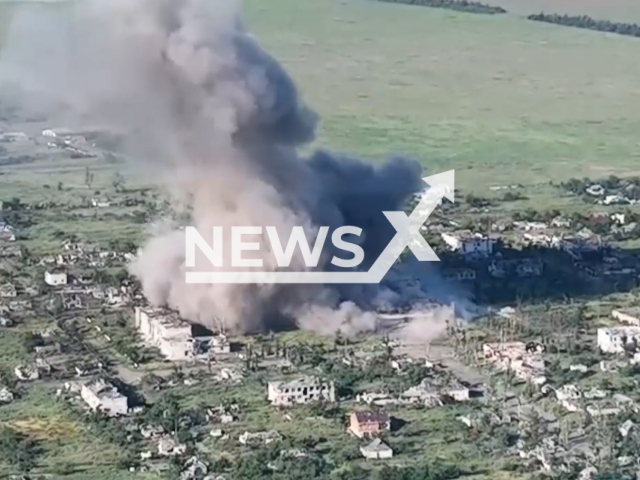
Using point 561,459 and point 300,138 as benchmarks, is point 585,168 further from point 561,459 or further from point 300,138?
point 561,459

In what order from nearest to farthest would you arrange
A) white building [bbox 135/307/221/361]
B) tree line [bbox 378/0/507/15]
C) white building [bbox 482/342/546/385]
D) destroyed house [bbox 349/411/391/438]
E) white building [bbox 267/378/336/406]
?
destroyed house [bbox 349/411/391/438], white building [bbox 267/378/336/406], white building [bbox 482/342/546/385], white building [bbox 135/307/221/361], tree line [bbox 378/0/507/15]

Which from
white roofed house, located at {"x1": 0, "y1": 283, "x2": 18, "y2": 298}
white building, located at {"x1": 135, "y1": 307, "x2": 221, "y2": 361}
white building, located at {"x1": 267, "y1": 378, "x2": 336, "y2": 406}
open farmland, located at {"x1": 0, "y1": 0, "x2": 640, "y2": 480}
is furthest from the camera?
white roofed house, located at {"x1": 0, "y1": 283, "x2": 18, "y2": 298}

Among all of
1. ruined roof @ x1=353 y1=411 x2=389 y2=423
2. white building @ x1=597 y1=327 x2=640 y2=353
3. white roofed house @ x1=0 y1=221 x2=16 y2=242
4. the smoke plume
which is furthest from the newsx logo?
white roofed house @ x1=0 y1=221 x2=16 y2=242

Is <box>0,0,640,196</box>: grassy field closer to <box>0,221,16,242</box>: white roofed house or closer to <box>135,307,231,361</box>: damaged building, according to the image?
<box>0,221,16,242</box>: white roofed house

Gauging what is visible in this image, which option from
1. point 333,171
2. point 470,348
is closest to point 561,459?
point 470,348

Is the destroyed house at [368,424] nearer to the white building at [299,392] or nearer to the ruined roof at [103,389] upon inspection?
the white building at [299,392]

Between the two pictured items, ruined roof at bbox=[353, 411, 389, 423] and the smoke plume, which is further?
the smoke plume
